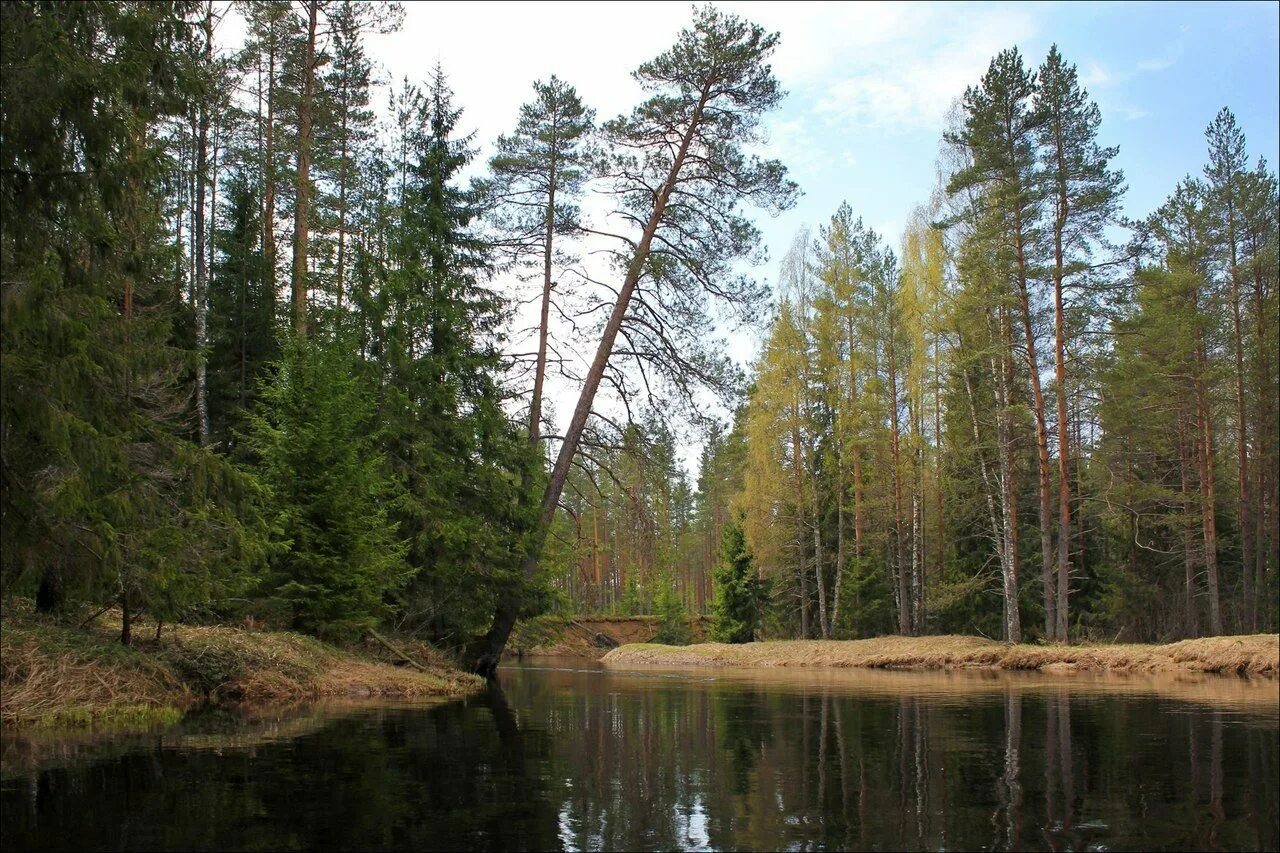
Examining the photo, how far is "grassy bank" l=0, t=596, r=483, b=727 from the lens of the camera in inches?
363

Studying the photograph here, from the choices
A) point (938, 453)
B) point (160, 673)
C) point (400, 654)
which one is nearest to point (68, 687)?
point (160, 673)

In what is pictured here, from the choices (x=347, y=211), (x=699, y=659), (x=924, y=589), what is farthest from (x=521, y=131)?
(x=924, y=589)

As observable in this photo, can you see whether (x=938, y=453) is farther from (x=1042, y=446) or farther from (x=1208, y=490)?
(x=1208, y=490)

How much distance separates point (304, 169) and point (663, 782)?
18821 millimetres

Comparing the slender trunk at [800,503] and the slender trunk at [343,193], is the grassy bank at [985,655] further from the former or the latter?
the slender trunk at [343,193]

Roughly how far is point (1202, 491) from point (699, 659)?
17887 millimetres

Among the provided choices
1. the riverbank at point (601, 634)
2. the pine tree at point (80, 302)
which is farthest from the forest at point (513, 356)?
the riverbank at point (601, 634)

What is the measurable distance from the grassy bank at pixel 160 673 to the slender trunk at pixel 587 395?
13.5ft

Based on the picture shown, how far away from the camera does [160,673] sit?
35.4 ft

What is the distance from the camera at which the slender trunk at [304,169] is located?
20906 millimetres

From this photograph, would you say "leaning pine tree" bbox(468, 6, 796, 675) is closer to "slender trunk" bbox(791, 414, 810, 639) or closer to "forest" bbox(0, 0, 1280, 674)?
"forest" bbox(0, 0, 1280, 674)

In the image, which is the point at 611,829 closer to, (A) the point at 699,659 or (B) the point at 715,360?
(B) the point at 715,360

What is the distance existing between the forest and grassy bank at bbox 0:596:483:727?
0.67m

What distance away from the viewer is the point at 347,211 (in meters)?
28.7
